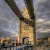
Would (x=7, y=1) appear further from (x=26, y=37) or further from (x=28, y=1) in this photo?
(x=26, y=37)

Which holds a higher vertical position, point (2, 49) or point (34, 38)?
point (34, 38)

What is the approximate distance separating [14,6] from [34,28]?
10126mm

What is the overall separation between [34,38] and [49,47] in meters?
10.7

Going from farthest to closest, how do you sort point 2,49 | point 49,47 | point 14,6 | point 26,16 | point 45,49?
point 26,16 → point 14,6 → point 49,47 → point 45,49 → point 2,49

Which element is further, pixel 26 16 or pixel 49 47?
pixel 26 16

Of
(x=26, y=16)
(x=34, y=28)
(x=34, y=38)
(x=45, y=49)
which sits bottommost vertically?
(x=45, y=49)

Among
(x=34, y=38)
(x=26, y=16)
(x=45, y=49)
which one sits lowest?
(x=45, y=49)

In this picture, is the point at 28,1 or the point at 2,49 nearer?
the point at 2,49

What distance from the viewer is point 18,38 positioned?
25016 mm

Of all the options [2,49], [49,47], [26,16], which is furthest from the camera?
[26,16]

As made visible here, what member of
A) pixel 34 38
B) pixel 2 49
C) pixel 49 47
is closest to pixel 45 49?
pixel 49 47

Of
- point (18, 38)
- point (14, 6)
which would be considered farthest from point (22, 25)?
point (14, 6)

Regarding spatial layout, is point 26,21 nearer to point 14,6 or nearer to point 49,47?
point 14,6

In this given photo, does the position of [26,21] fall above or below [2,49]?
above
